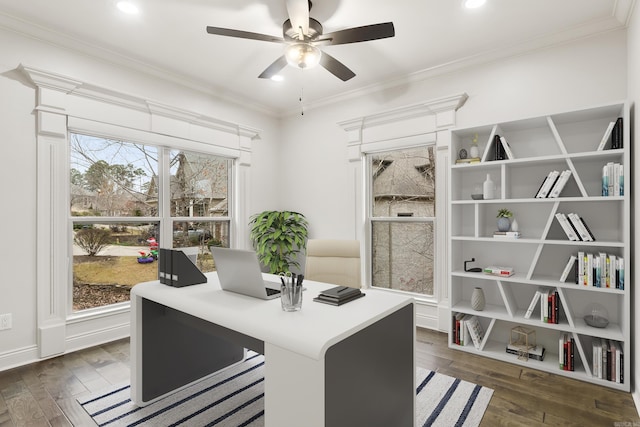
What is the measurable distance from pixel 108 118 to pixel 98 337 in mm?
1964

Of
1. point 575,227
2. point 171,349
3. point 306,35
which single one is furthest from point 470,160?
point 171,349

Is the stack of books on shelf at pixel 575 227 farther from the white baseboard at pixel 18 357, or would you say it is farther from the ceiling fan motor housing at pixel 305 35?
the white baseboard at pixel 18 357

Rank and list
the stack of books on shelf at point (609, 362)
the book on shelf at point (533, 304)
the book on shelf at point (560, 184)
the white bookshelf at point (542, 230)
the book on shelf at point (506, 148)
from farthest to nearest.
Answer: the book on shelf at point (506, 148) < the book on shelf at point (533, 304) < the book on shelf at point (560, 184) < the white bookshelf at point (542, 230) < the stack of books on shelf at point (609, 362)

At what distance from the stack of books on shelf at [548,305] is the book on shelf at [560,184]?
0.73 meters

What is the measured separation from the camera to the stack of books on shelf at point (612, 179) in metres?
2.28

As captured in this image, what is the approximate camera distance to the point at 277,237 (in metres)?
4.03

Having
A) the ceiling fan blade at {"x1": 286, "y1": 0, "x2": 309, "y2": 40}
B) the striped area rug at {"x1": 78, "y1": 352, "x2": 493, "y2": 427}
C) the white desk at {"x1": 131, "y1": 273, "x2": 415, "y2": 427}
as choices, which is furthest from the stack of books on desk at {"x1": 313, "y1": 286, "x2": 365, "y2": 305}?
the ceiling fan blade at {"x1": 286, "y1": 0, "x2": 309, "y2": 40}

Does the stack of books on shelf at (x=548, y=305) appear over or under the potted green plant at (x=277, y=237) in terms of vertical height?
under

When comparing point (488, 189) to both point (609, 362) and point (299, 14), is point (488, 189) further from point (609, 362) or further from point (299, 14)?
point (299, 14)

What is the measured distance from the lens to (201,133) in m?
3.78

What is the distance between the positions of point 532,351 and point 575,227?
3.35 feet

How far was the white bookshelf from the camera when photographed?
7.80ft

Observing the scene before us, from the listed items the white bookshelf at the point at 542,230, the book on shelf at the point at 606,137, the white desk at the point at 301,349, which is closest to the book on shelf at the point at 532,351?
the white bookshelf at the point at 542,230

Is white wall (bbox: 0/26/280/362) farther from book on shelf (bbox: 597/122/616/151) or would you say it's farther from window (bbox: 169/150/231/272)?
book on shelf (bbox: 597/122/616/151)
